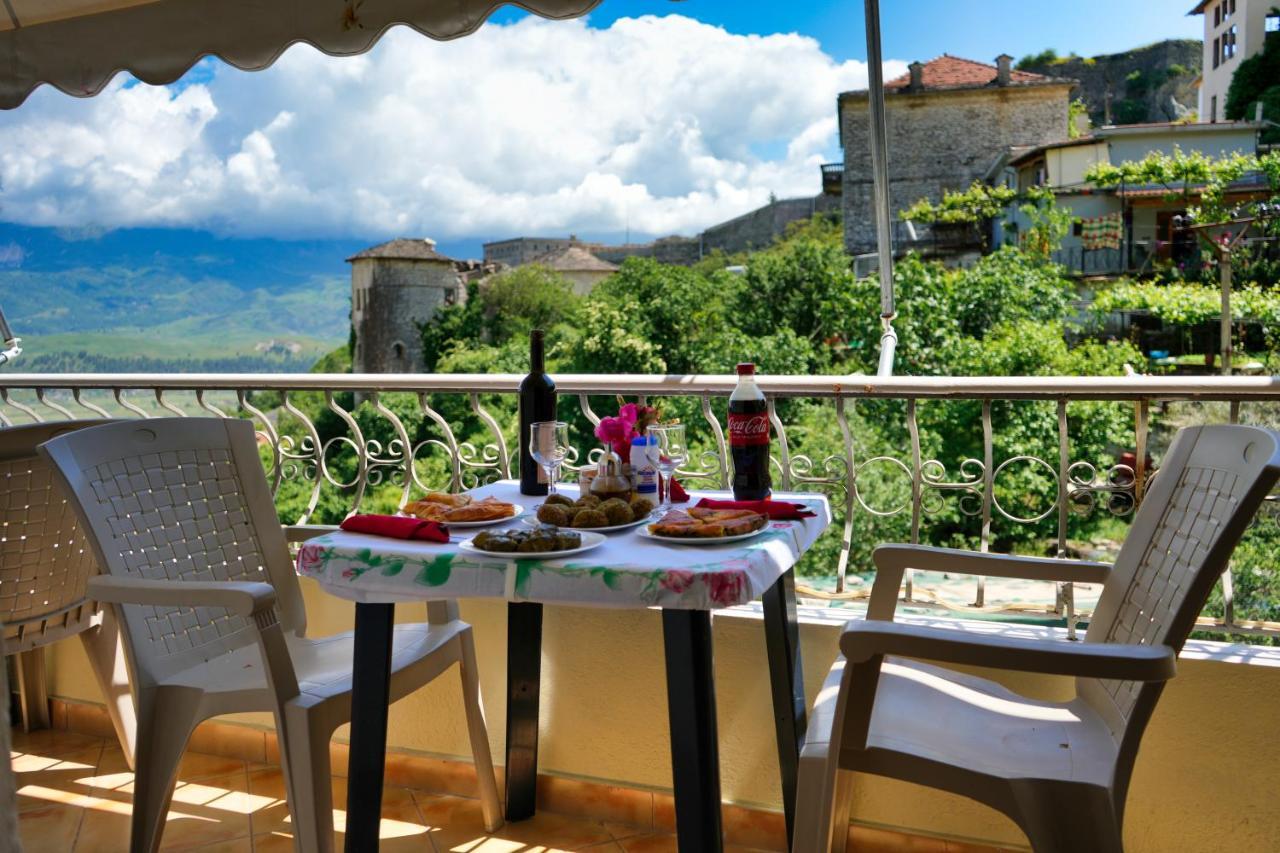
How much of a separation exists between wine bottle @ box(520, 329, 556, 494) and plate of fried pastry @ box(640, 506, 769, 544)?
0.43 meters

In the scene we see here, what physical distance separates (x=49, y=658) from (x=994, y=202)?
3017 centimetres

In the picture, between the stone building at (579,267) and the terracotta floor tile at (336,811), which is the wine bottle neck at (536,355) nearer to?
the terracotta floor tile at (336,811)

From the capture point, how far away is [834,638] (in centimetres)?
223

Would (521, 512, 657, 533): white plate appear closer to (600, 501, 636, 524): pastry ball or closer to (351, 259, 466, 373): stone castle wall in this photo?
(600, 501, 636, 524): pastry ball

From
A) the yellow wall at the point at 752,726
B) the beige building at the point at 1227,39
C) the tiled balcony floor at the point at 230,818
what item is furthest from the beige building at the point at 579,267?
the yellow wall at the point at 752,726

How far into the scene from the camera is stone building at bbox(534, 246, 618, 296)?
45312 millimetres

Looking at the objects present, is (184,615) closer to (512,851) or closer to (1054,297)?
(512,851)

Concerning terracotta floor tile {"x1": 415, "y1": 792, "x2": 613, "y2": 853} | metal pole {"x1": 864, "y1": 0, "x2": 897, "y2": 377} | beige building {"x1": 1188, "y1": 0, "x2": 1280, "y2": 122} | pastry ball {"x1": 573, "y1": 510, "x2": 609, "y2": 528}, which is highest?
beige building {"x1": 1188, "y1": 0, "x2": 1280, "y2": 122}

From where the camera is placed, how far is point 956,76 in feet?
115

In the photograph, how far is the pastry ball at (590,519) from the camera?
166 centimetres

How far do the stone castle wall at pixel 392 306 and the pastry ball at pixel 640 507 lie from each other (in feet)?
134

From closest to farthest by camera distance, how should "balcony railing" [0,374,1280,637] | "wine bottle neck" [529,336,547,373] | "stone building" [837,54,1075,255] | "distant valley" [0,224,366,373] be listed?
"wine bottle neck" [529,336,547,373] < "balcony railing" [0,374,1280,637] < "stone building" [837,54,1075,255] < "distant valley" [0,224,366,373]

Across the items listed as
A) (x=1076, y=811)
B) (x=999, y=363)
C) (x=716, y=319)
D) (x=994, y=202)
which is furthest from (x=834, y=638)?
(x=994, y=202)

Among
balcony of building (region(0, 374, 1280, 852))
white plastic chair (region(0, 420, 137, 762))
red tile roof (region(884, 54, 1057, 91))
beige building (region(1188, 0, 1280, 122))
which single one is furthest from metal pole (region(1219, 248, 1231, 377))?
red tile roof (region(884, 54, 1057, 91))
